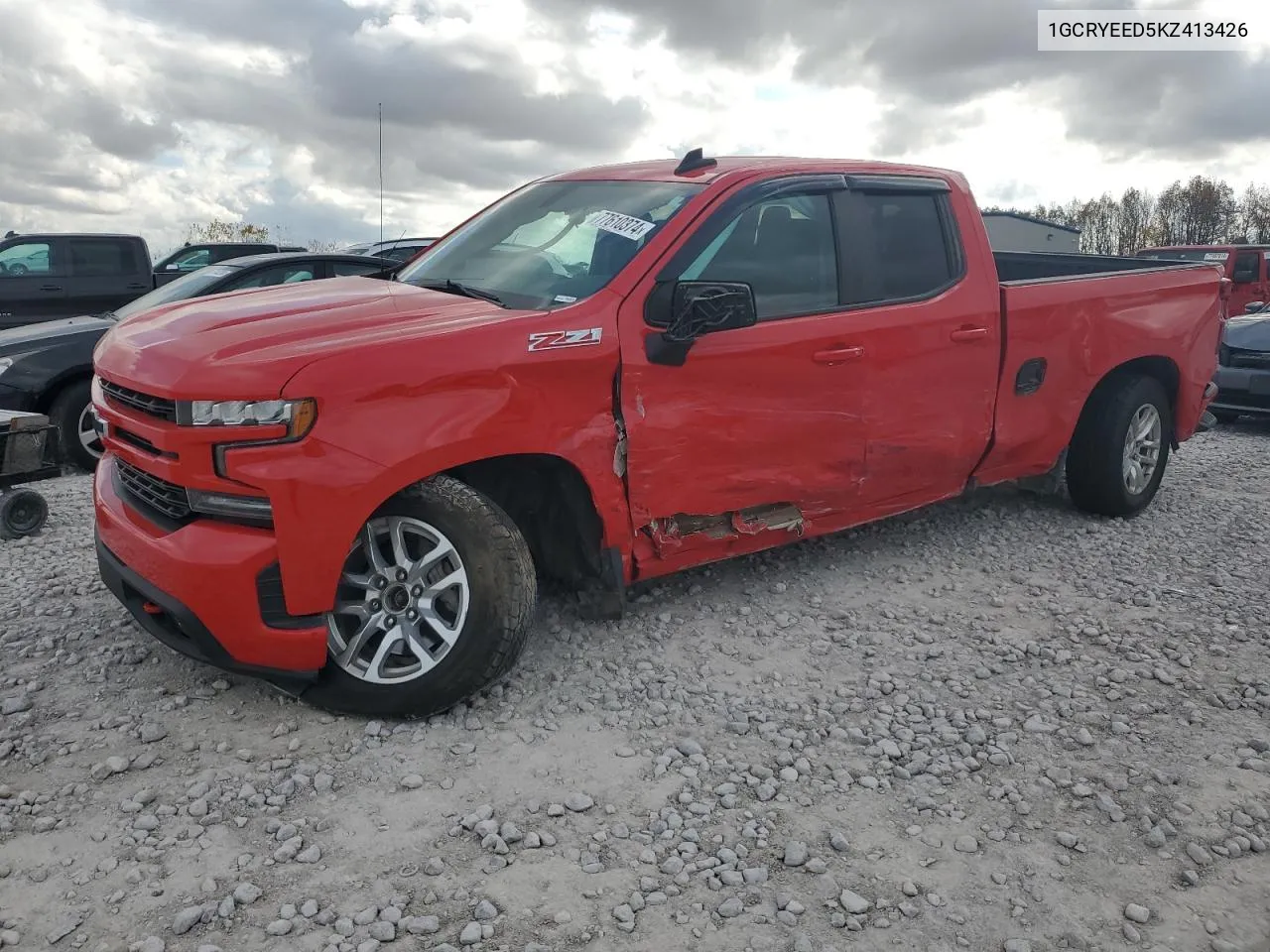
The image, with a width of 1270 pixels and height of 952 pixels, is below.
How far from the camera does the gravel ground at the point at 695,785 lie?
8.57ft

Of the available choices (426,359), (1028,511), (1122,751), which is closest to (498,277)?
(426,359)

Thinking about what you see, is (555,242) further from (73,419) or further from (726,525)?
(73,419)

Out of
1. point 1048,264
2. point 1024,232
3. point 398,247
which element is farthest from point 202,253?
point 1024,232

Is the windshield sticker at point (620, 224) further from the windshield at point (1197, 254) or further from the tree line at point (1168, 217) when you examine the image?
the tree line at point (1168, 217)

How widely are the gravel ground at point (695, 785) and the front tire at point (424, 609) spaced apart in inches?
5.6

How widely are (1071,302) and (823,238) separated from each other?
65.8 inches

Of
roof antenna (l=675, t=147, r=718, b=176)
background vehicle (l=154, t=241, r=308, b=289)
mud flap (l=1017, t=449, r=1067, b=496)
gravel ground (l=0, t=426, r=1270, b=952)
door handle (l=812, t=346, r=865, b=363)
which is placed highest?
background vehicle (l=154, t=241, r=308, b=289)

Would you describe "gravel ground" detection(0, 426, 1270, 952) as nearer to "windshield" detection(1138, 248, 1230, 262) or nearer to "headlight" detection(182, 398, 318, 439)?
"headlight" detection(182, 398, 318, 439)

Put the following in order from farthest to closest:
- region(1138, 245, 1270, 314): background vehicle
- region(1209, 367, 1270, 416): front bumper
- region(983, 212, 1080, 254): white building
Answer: region(983, 212, 1080, 254): white building → region(1138, 245, 1270, 314): background vehicle → region(1209, 367, 1270, 416): front bumper

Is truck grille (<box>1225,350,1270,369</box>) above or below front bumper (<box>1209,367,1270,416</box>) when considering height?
above

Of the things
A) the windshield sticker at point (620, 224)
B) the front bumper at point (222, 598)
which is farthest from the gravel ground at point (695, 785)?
the windshield sticker at point (620, 224)

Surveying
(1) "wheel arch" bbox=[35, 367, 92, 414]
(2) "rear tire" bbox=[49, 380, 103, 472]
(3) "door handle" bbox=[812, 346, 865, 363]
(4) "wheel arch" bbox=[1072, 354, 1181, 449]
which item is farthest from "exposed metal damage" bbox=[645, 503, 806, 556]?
(1) "wheel arch" bbox=[35, 367, 92, 414]

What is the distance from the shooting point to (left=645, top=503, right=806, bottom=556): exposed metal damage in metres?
4.03

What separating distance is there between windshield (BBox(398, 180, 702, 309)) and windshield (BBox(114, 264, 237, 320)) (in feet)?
12.0
